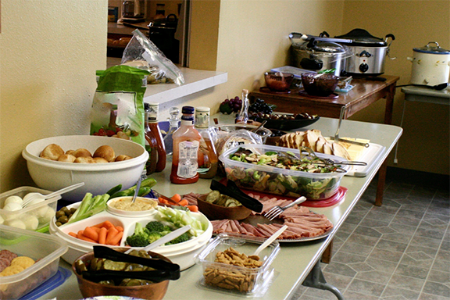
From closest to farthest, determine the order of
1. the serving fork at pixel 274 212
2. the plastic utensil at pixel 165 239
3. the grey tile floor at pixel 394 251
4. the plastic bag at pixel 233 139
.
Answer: the plastic utensil at pixel 165 239, the serving fork at pixel 274 212, the plastic bag at pixel 233 139, the grey tile floor at pixel 394 251

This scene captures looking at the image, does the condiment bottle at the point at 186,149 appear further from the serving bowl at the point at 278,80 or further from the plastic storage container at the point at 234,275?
the serving bowl at the point at 278,80

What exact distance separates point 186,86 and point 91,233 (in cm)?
129

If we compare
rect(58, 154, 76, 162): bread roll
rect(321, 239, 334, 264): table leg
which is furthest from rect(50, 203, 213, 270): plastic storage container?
rect(321, 239, 334, 264): table leg

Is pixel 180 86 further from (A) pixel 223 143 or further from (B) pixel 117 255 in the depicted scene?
(B) pixel 117 255

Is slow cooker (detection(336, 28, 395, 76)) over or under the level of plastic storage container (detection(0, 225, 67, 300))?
over

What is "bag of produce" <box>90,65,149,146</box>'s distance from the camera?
4.65ft

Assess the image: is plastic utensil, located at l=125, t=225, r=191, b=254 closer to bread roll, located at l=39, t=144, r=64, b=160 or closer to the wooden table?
bread roll, located at l=39, t=144, r=64, b=160

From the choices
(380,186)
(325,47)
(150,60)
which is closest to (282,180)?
(150,60)

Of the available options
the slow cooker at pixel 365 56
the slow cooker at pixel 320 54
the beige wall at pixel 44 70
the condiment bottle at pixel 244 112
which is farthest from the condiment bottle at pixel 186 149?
the slow cooker at pixel 365 56

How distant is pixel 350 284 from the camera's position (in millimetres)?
2611

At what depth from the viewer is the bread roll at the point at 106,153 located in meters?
1.32

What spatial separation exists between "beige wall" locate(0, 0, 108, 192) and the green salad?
523mm

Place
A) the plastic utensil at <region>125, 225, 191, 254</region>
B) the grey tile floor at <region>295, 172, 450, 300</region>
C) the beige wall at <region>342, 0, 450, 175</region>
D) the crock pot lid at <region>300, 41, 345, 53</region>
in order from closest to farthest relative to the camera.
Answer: the plastic utensil at <region>125, 225, 191, 254</region>, the grey tile floor at <region>295, 172, 450, 300</region>, the crock pot lid at <region>300, 41, 345, 53</region>, the beige wall at <region>342, 0, 450, 175</region>

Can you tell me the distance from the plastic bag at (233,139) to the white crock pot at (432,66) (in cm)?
254
